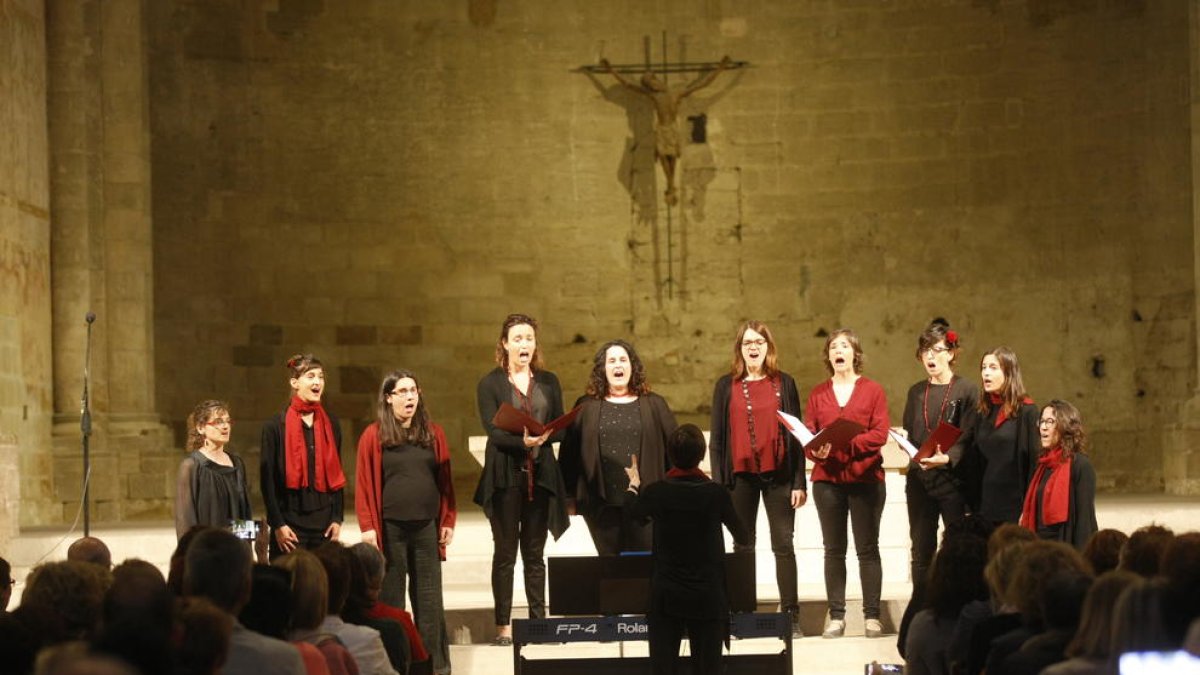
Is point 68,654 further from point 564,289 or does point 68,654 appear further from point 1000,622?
point 564,289

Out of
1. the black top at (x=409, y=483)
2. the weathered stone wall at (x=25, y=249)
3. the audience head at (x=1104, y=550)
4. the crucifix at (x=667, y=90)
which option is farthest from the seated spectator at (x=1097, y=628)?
the crucifix at (x=667, y=90)

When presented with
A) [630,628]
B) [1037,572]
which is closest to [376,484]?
[630,628]

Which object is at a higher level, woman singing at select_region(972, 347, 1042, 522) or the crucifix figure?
the crucifix figure

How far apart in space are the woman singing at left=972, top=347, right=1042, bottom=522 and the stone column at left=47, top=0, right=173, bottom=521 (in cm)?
688

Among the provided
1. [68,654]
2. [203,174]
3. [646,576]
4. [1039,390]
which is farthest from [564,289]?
[68,654]

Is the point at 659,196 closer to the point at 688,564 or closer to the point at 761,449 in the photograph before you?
the point at 761,449

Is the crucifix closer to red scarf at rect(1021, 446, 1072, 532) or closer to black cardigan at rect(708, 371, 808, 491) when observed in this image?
black cardigan at rect(708, 371, 808, 491)

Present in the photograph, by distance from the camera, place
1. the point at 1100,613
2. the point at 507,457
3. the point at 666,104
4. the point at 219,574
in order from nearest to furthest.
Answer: the point at 1100,613 < the point at 219,574 < the point at 507,457 < the point at 666,104

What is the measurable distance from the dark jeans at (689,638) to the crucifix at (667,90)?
28.4 ft

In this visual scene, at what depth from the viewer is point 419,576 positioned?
271 inches

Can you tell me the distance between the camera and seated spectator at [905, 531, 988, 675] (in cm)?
467

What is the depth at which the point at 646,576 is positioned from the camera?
6.11 m

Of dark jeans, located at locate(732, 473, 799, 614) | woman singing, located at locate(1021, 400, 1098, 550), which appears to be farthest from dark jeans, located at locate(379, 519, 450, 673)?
woman singing, located at locate(1021, 400, 1098, 550)

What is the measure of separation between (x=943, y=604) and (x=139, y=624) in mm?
2391
